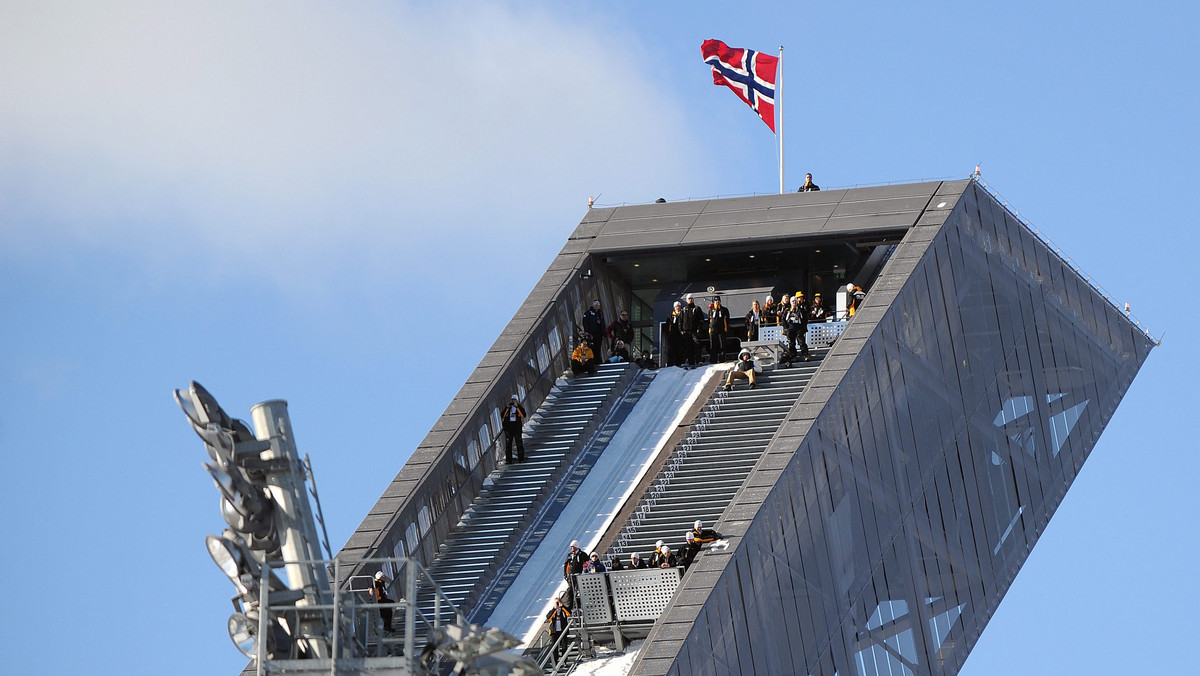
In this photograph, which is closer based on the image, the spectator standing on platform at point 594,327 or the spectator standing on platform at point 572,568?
the spectator standing on platform at point 572,568

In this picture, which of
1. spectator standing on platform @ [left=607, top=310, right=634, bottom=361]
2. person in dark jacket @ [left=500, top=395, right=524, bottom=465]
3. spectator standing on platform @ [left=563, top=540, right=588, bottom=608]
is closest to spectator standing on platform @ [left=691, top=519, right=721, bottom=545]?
spectator standing on platform @ [left=563, top=540, right=588, bottom=608]

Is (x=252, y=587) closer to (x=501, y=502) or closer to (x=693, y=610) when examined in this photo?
(x=693, y=610)

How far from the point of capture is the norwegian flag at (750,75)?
6291 centimetres

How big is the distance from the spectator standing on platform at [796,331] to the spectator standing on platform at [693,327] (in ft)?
7.66

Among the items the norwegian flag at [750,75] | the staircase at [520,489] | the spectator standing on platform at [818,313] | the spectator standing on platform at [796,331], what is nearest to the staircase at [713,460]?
the spectator standing on platform at [796,331]

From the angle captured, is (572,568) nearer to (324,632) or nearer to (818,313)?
(324,632)

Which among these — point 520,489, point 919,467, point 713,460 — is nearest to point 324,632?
point 520,489

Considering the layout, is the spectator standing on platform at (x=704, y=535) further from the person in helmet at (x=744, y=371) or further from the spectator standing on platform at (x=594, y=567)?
the person in helmet at (x=744, y=371)

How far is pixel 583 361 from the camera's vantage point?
189 feet

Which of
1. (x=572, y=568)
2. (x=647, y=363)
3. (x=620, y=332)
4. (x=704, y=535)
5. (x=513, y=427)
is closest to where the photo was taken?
(x=572, y=568)

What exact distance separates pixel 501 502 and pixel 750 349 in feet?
20.9

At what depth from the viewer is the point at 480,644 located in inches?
1419

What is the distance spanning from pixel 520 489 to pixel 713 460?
380cm

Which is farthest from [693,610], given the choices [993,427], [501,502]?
[993,427]
